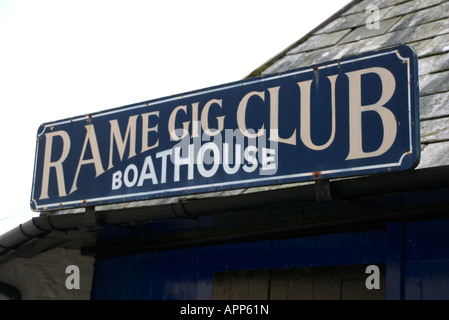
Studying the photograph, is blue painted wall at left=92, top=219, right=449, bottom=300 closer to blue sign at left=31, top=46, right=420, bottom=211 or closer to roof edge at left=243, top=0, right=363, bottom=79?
blue sign at left=31, top=46, right=420, bottom=211

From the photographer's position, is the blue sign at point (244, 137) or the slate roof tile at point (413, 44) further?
the slate roof tile at point (413, 44)

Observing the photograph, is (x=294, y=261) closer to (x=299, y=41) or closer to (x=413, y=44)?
(x=413, y=44)

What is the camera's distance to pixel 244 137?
5.17 meters

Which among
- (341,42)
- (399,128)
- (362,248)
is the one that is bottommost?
(362,248)

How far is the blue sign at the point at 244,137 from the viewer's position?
461 centimetres

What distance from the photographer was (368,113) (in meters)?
4.67

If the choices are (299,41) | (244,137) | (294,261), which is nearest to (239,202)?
(244,137)

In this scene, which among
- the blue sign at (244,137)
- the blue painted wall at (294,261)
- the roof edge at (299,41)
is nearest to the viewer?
the blue sign at (244,137)

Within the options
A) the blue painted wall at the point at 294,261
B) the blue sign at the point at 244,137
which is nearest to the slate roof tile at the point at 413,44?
the blue sign at the point at 244,137

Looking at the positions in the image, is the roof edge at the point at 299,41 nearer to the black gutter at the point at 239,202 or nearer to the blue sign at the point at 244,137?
the blue sign at the point at 244,137

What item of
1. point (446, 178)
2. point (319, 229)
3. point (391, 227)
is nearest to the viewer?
point (446, 178)

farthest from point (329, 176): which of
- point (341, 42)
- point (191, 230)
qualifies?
point (341, 42)
